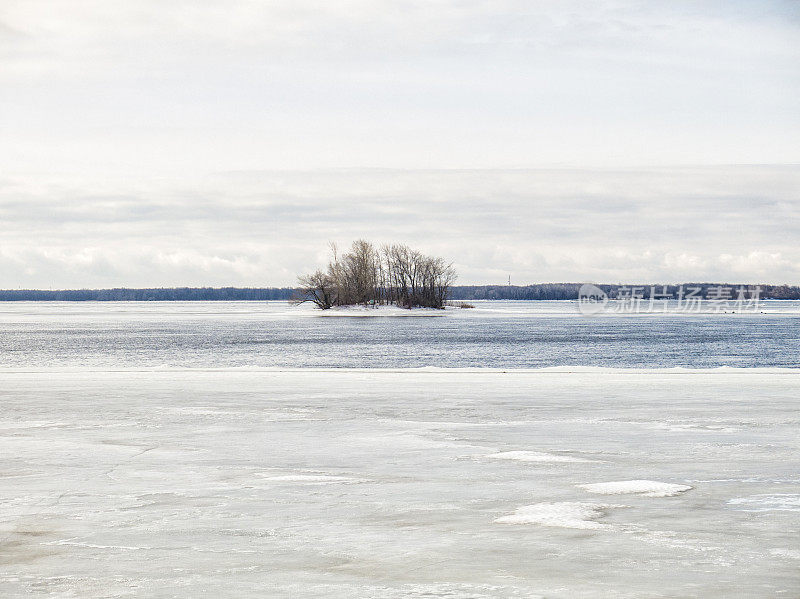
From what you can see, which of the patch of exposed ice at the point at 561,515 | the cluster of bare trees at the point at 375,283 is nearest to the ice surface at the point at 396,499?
→ the patch of exposed ice at the point at 561,515

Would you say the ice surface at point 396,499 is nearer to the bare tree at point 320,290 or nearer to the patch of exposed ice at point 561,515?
the patch of exposed ice at point 561,515

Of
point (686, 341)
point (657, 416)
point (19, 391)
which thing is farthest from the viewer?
point (686, 341)

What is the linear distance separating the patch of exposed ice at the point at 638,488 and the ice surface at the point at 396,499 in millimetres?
69

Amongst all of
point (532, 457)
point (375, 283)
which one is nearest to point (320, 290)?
point (375, 283)

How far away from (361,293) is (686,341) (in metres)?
74.3

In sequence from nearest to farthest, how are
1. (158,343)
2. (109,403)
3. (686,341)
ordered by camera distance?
(109,403) < (158,343) < (686,341)

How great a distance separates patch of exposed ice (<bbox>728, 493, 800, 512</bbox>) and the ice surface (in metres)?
0.02

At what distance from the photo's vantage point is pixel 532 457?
336 inches

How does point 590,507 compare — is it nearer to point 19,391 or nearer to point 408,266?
point 19,391

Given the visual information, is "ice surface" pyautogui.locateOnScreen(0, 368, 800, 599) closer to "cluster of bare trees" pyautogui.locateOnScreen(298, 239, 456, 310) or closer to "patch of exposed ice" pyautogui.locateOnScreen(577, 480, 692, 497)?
"patch of exposed ice" pyautogui.locateOnScreen(577, 480, 692, 497)

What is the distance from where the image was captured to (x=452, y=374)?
59.5 ft

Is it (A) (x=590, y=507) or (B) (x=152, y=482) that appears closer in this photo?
(A) (x=590, y=507)

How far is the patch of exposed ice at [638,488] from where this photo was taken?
269 inches

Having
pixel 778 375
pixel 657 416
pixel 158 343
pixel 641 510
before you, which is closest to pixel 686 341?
pixel 158 343
